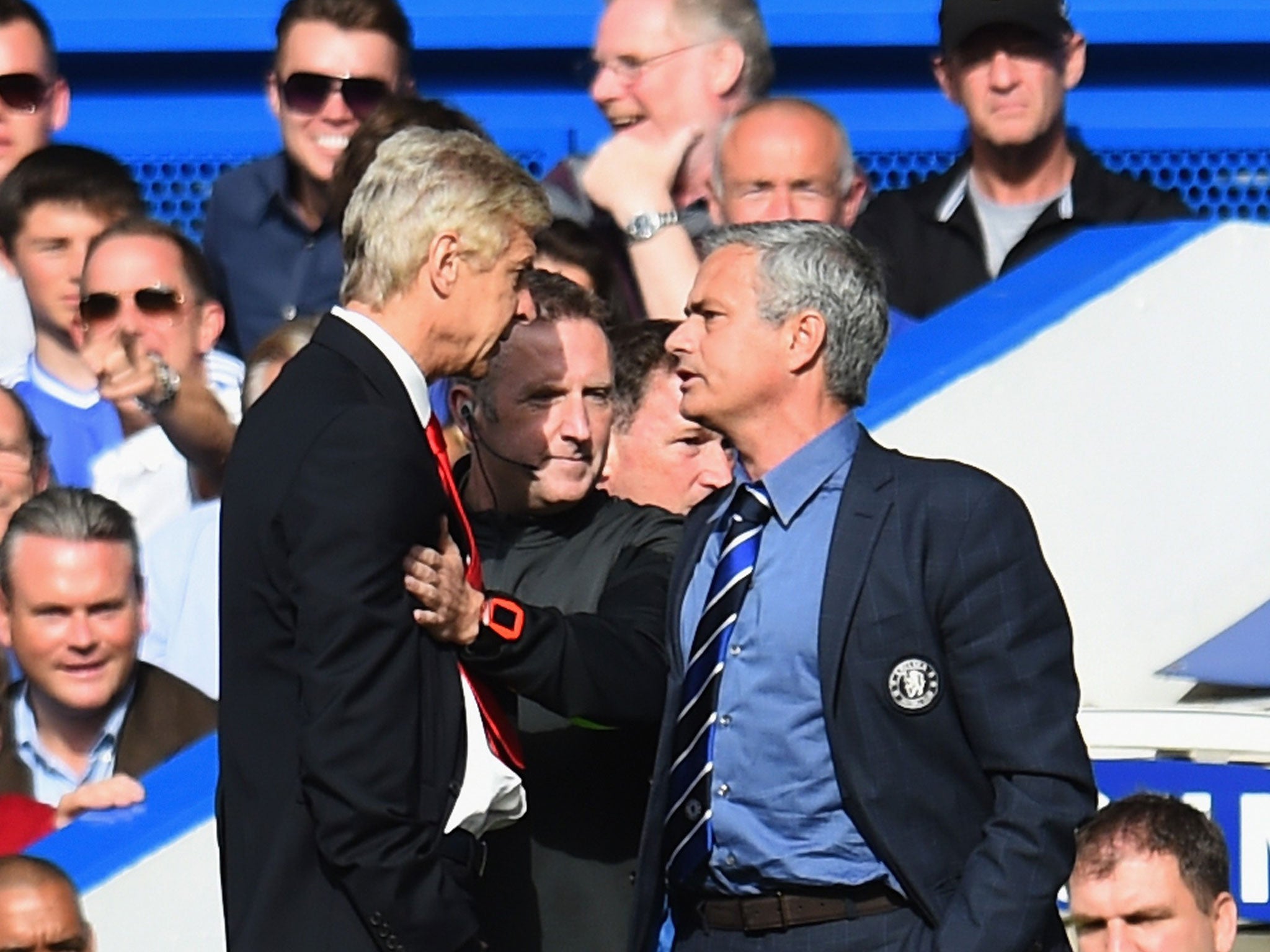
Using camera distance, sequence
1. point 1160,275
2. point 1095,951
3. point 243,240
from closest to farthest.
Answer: point 1095,951 → point 1160,275 → point 243,240

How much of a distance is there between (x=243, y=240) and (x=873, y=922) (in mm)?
3276

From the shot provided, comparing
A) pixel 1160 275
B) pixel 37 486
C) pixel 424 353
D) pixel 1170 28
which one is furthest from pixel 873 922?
pixel 1170 28

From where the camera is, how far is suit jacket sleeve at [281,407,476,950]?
325 cm

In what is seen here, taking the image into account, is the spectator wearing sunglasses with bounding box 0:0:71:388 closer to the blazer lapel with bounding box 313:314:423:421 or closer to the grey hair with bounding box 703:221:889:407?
the blazer lapel with bounding box 313:314:423:421

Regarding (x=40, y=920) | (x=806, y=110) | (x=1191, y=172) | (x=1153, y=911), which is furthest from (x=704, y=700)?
(x=1191, y=172)

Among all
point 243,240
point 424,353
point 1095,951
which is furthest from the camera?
point 243,240

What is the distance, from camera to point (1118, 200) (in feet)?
19.2

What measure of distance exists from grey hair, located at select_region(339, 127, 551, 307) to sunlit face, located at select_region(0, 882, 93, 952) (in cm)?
173

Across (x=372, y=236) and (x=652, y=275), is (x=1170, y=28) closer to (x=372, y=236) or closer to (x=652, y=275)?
(x=652, y=275)

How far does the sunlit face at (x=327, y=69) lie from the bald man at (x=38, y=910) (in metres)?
2.00

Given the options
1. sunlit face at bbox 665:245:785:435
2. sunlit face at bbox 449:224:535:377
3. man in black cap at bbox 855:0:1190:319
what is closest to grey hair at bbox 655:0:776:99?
man in black cap at bbox 855:0:1190:319

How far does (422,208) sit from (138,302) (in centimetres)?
230

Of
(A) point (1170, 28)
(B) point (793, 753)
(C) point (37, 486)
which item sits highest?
(A) point (1170, 28)

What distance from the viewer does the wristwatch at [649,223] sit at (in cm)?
573
